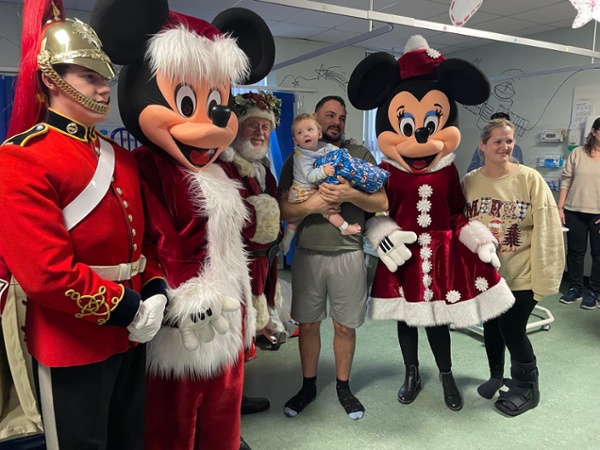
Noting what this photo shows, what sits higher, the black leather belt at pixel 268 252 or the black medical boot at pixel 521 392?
the black leather belt at pixel 268 252

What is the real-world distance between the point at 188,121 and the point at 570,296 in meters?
3.88

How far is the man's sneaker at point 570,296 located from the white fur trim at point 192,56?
3.72 meters

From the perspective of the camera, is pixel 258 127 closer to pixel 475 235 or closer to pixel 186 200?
pixel 186 200

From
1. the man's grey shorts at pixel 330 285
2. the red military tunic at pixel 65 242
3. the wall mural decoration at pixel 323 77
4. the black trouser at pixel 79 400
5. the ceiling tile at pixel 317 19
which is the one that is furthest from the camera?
the wall mural decoration at pixel 323 77

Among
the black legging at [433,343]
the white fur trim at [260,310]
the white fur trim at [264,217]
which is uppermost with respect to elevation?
the white fur trim at [264,217]

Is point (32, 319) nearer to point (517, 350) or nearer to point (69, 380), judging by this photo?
point (69, 380)

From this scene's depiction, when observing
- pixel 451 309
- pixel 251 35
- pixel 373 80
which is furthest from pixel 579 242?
pixel 251 35

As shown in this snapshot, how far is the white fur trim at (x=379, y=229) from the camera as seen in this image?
2092 mm

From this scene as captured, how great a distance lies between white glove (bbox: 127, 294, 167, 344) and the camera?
121cm

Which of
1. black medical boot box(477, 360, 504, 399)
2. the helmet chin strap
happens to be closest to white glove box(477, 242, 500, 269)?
black medical boot box(477, 360, 504, 399)

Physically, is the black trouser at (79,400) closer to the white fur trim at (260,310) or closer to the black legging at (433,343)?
the white fur trim at (260,310)

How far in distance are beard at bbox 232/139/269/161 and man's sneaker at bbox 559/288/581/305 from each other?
132 inches

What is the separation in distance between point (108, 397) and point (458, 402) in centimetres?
173

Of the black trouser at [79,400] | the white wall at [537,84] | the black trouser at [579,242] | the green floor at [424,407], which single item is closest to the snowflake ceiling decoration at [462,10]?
the green floor at [424,407]
